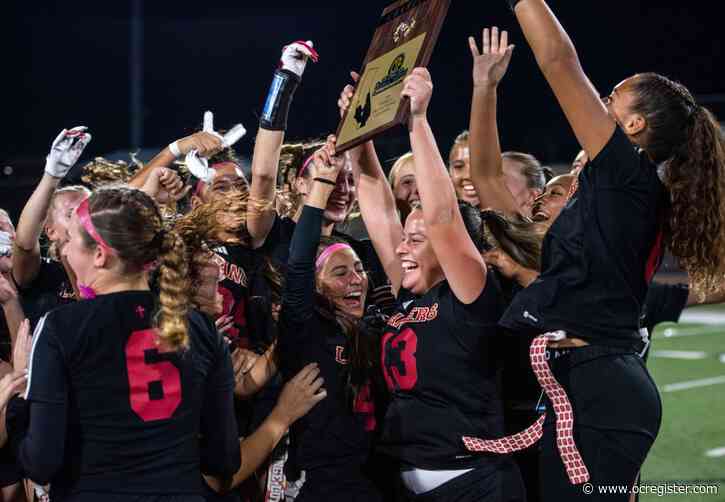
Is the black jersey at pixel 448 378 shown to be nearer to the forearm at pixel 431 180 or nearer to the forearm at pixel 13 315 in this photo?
the forearm at pixel 431 180

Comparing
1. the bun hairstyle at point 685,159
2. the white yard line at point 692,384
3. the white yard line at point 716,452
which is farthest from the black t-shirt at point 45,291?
the white yard line at point 692,384

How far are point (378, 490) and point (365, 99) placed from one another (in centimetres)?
148

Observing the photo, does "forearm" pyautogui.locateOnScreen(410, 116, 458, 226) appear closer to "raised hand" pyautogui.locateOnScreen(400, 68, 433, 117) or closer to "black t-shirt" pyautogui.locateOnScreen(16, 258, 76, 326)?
"raised hand" pyautogui.locateOnScreen(400, 68, 433, 117)

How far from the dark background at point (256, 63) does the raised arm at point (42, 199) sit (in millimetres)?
13196

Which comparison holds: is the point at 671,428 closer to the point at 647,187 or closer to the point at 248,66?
the point at 647,187

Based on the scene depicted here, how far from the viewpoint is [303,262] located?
134 inches

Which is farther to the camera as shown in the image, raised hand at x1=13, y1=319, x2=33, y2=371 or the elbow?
raised hand at x1=13, y1=319, x2=33, y2=371

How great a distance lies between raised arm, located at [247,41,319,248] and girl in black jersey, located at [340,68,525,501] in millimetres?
1005

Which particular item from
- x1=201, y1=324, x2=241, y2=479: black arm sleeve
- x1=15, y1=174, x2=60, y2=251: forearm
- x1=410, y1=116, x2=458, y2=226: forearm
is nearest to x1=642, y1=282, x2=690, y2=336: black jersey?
x1=410, y1=116, x2=458, y2=226: forearm

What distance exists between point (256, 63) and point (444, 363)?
64.5 ft

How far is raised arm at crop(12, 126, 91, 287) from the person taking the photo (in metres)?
4.00

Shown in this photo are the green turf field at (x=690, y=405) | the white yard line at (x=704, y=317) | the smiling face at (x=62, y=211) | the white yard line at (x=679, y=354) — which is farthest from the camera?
the white yard line at (x=704, y=317)

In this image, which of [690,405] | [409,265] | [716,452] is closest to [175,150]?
[409,265]

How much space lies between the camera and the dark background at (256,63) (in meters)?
18.3
